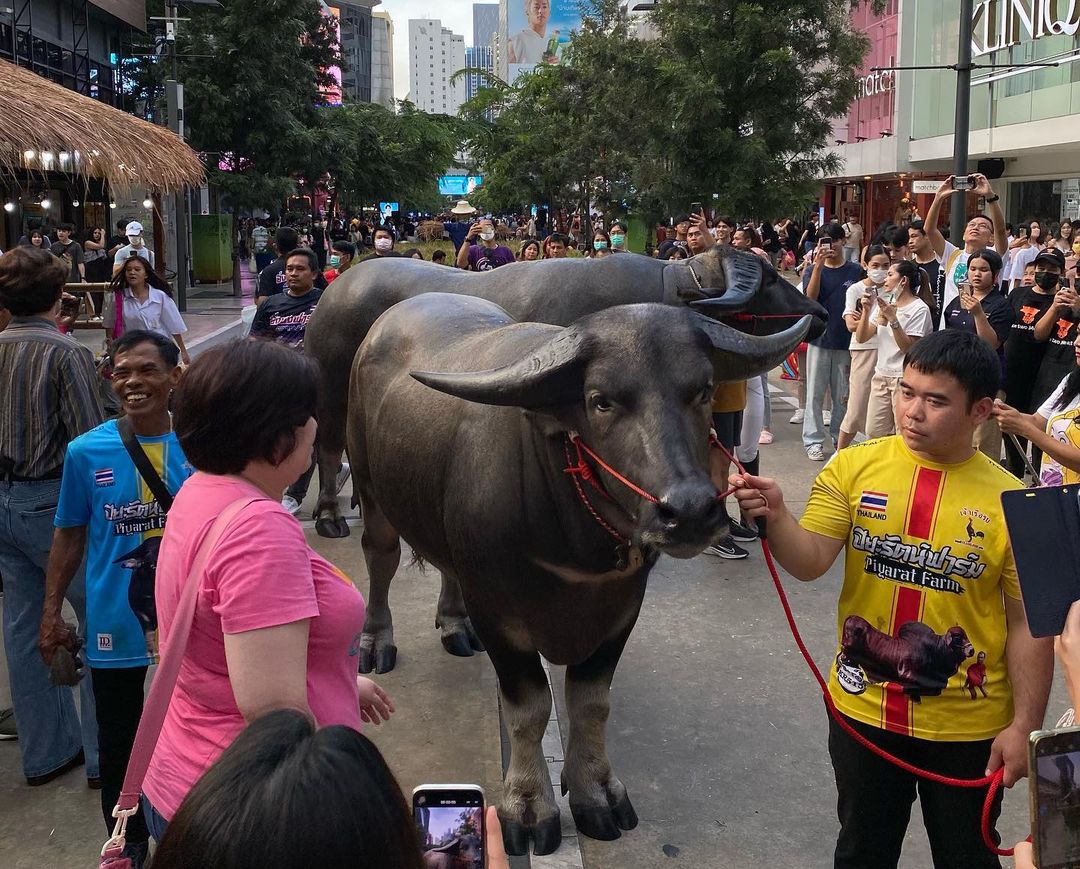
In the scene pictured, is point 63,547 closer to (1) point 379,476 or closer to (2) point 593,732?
(1) point 379,476

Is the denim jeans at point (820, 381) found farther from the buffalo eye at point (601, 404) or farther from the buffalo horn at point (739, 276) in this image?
the buffalo eye at point (601, 404)

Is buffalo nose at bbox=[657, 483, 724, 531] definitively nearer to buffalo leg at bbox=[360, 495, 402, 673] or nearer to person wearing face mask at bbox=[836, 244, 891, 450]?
buffalo leg at bbox=[360, 495, 402, 673]

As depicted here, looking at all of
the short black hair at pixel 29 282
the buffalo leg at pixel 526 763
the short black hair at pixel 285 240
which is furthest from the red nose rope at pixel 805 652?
the short black hair at pixel 285 240

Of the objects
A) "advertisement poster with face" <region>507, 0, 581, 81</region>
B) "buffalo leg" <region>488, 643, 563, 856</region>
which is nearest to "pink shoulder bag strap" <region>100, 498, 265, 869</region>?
"buffalo leg" <region>488, 643, 563, 856</region>

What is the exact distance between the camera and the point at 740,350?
3.18 metres

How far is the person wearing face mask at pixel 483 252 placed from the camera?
10617 mm

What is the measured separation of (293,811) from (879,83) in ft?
120

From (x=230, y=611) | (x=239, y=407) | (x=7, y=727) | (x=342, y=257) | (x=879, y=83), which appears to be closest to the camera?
(x=230, y=611)

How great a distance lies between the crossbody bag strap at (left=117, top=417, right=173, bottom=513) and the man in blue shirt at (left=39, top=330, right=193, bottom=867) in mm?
14

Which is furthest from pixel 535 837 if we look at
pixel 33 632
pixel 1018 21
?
pixel 1018 21

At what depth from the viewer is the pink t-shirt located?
1.88 meters

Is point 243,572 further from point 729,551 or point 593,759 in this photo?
point 729,551

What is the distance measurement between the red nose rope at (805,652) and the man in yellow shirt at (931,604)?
3 centimetres

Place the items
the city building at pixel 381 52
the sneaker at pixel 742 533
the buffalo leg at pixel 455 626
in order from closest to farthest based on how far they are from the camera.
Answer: the buffalo leg at pixel 455 626
the sneaker at pixel 742 533
the city building at pixel 381 52
